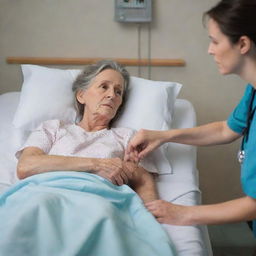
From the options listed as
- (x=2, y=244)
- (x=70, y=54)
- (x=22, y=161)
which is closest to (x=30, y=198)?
(x=2, y=244)

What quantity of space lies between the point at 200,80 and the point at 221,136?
906 millimetres

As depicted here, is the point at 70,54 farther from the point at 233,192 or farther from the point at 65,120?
the point at 233,192

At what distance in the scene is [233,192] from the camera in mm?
2541

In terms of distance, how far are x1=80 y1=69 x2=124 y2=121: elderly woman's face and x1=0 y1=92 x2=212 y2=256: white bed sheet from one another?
337mm

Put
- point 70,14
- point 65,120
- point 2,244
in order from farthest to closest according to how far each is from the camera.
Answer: point 70,14 → point 65,120 → point 2,244

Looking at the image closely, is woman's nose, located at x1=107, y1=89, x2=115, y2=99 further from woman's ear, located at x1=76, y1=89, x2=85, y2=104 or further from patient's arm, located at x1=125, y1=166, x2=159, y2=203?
patient's arm, located at x1=125, y1=166, x2=159, y2=203

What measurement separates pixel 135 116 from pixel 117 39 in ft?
2.18

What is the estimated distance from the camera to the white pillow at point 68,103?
186cm

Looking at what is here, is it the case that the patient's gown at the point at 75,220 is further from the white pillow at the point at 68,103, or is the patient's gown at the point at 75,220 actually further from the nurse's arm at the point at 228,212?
the white pillow at the point at 68,103

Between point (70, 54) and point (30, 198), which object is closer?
point (30, 198)

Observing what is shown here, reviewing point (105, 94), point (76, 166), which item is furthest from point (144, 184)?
point (105, 94)

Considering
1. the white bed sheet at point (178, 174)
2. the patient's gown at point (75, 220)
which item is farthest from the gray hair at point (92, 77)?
the patient's gown at point (75, 220)

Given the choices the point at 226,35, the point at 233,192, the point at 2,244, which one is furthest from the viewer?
the point at 233,192

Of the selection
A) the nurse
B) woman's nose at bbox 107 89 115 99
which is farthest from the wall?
the nurse
